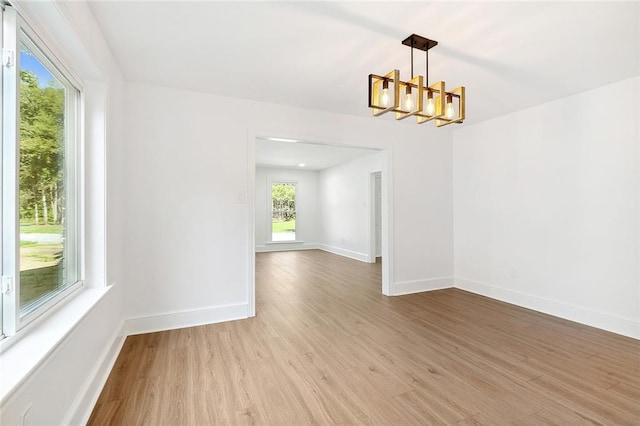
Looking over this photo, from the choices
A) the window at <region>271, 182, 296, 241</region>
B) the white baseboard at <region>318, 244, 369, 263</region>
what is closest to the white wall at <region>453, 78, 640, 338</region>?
the white baseboard at <region>318, 244, 369, 263</region>

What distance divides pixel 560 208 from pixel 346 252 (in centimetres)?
503

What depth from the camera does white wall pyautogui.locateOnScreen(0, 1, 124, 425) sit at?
4.28 feet

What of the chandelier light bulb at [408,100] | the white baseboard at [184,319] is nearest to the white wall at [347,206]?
the chandelier light bulb at [408,100]

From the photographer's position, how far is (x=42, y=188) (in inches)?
64.6

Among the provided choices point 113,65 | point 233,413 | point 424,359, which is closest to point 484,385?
point 424,359

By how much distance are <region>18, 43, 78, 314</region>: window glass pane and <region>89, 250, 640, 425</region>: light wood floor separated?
87 centimetres

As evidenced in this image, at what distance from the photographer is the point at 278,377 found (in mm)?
2176

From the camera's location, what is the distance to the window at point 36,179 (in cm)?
129

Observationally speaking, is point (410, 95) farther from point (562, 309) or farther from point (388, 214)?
point (562, 309)

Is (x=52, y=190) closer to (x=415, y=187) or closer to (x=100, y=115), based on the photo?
(x=100, y=115)

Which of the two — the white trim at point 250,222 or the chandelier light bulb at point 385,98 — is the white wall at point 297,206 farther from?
the chandelier light bulb at point 385,98

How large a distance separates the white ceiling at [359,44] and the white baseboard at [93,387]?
2383 mm

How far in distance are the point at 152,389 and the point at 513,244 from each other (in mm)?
4261

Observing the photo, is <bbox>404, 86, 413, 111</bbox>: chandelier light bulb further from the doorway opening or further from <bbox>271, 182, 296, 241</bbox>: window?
<bbox>271, 182, 296, 241</bbox>: window
